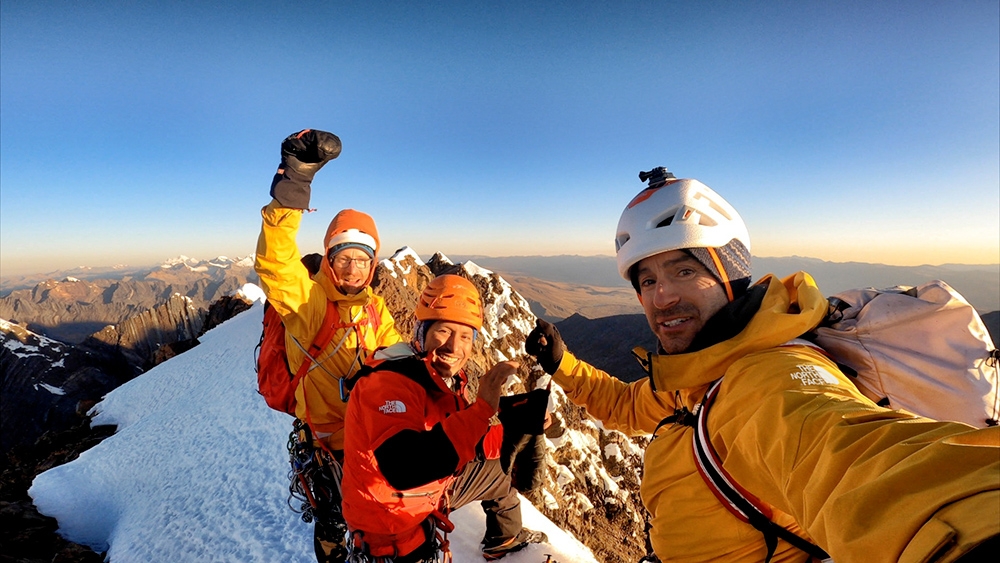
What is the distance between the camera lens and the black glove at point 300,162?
3.95 metres

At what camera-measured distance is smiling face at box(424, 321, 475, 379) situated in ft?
12.8

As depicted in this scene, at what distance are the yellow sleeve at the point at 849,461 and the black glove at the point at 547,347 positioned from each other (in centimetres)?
233

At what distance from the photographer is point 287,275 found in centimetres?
429

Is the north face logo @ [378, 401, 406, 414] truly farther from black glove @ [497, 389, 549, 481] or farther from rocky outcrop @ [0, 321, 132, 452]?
rocky outcrop @ [0, 321, 132, 452]

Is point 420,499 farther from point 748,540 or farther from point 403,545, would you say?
point 748,540

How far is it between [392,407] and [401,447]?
1.11 feet

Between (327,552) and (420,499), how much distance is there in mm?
2808

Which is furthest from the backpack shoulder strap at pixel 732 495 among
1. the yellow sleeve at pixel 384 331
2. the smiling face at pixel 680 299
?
the yellow sleeve at pixel 384 331

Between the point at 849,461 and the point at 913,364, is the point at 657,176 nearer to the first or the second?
the point at 913,364

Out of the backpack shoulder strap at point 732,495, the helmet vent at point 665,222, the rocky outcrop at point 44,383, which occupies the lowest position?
the rocky outcrop at point 44,383

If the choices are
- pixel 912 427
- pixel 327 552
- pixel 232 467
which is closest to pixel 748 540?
pixel 912 427

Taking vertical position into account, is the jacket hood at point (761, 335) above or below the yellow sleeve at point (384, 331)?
above

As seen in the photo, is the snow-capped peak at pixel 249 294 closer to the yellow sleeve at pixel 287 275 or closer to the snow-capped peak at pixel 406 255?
the snow-capped peak at pixel 406 255

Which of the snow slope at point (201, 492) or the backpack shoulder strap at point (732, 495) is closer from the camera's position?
the backpack shoulder strap at point (732, 495)
